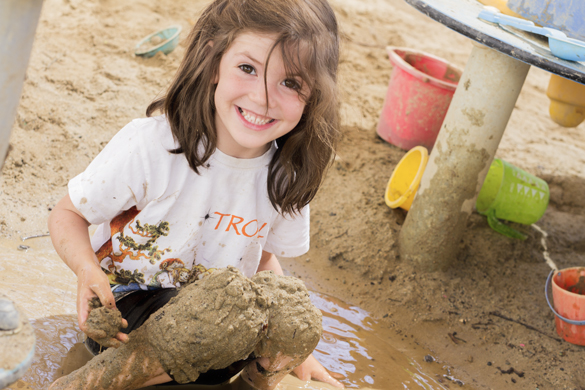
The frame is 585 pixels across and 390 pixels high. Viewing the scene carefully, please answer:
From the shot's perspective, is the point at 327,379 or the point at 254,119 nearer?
the point at 254,119

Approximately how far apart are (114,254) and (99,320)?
1.37 ft

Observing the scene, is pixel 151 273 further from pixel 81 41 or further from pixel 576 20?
pixel 81 41

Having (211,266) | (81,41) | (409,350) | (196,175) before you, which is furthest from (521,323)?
(81,41)

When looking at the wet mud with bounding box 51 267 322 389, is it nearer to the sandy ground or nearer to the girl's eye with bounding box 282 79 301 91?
the girl's eye with bounding box 282 79 301 91

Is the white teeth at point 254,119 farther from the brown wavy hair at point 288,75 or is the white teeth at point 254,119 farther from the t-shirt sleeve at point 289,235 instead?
the t-shirt sleeve at point 289,235

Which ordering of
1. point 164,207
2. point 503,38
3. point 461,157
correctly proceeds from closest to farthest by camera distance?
point 164,207 < point 503,38 < point 461,157

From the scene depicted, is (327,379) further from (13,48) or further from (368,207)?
(13,48)

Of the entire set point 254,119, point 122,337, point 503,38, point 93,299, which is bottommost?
point 122,337

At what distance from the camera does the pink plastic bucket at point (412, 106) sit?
356 cm

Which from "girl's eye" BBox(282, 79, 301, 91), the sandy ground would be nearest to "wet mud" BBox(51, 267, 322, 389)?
"girl's eye" BBox(282, 79, 301, 91)

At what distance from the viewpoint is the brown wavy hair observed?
→ 1561 millimetres

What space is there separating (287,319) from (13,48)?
3.68 ft

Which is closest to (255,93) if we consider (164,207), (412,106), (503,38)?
(164,207)

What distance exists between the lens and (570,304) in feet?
7.89
